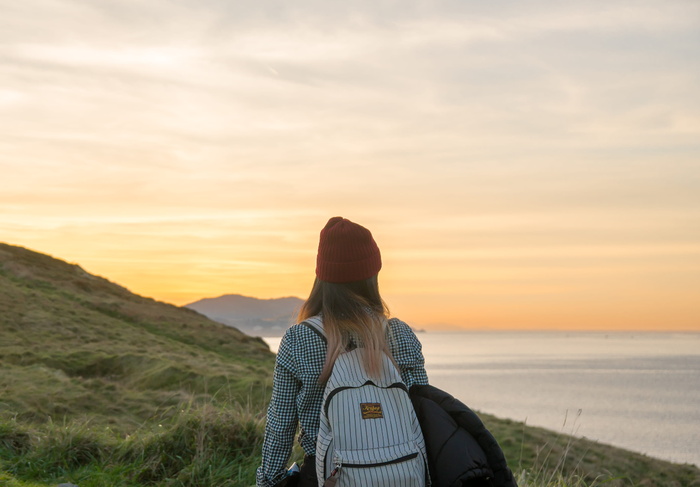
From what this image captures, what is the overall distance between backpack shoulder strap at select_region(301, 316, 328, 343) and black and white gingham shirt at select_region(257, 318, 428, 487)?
16 millimetres

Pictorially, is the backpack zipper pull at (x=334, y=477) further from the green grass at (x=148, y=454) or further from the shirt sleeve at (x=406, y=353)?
the green grass at (x=148, y=454)

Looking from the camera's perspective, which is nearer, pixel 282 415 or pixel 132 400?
pixel 282 415

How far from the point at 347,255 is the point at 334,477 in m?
1.06

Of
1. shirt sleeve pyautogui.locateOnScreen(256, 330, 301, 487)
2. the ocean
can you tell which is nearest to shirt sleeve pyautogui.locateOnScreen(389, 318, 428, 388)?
shirt sleeve pyautogui.locateOnScreen(256, 330, 301, 487)

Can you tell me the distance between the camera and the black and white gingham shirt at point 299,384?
340 centimetres

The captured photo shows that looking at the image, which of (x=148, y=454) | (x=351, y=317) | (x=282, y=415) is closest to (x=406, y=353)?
(x=351, y=317)

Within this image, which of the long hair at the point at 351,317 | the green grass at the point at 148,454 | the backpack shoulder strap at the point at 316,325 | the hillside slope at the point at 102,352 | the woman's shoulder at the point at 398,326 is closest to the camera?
the long hair at the point at 351,317

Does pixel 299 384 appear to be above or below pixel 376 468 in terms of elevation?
above

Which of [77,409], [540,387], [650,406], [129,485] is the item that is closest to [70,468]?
[129,485]

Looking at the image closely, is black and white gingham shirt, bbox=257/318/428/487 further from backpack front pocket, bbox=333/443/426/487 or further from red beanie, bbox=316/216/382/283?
backpack front pocket, bbox=333/443/426/487

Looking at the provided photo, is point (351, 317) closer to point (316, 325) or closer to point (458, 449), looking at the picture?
point (316, 325)

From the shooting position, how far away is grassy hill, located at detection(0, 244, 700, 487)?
7062mm

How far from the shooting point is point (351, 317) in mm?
3422

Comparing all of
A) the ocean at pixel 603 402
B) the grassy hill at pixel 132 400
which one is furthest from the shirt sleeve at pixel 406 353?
the ocean at pixel 603 402
